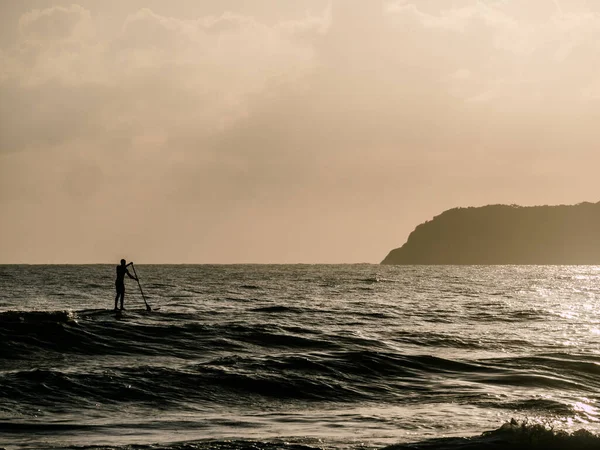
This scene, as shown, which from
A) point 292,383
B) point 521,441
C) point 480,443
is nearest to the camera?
point 521,441

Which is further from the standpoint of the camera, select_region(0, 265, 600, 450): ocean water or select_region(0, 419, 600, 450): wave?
select_region(0, 265, 600, 450): ocean water

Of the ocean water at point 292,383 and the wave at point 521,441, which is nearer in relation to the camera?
the wave at point 521,441

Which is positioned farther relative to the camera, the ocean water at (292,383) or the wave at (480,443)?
the ocean water at (292,383)

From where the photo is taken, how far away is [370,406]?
635 inches

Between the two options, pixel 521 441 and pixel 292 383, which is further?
pixel 292 383

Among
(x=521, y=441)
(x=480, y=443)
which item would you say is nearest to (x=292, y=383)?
(x=480, y=443)

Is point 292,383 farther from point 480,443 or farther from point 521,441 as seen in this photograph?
point 521,441

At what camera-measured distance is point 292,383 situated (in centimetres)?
1823

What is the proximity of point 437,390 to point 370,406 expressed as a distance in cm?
232

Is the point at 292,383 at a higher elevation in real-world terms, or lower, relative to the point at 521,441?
lower

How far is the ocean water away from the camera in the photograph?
12.6 m

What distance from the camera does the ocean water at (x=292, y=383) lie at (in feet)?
41.5

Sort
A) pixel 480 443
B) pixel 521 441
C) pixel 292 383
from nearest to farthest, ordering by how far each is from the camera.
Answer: pixel 521 441 → pixel 480 443 → pixel 292 383

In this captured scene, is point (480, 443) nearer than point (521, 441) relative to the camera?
No
